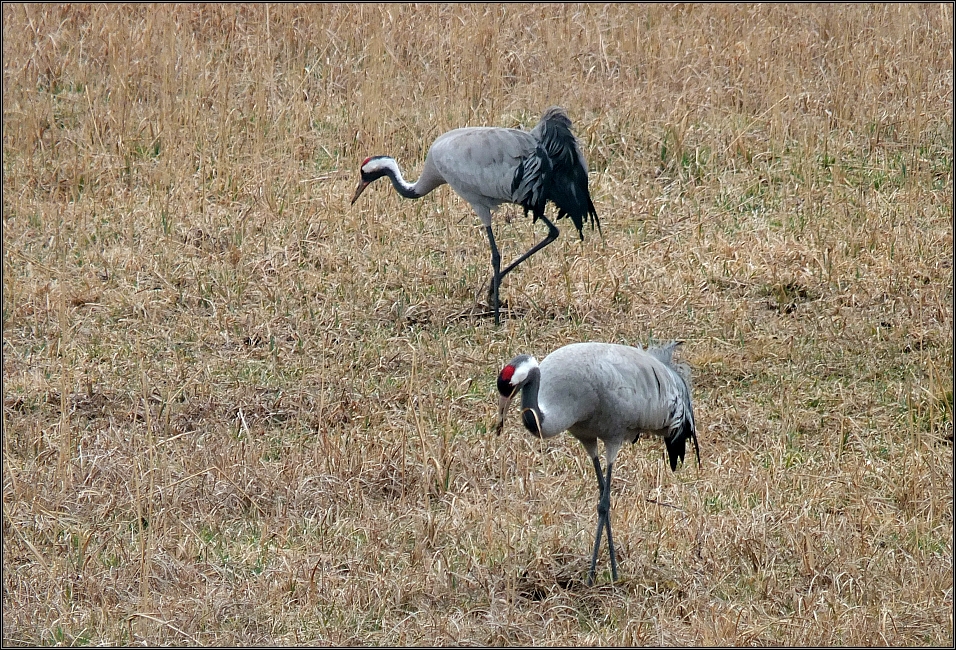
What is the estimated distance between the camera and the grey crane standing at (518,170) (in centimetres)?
657

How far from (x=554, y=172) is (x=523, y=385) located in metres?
2.56

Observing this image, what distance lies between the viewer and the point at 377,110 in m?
8.48

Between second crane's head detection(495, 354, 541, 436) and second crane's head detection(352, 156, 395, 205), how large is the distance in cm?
328

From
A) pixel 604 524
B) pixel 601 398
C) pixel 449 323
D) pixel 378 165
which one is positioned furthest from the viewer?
pixel 378 165

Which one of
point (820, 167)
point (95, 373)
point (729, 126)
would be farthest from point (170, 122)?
point (820, 167)

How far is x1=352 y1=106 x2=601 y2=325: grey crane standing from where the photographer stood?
6.57m

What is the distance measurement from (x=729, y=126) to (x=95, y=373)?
4339 millimetres

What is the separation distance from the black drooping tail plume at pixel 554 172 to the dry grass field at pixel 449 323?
1.43ft

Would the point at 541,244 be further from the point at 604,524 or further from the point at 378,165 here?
the point at 604,524

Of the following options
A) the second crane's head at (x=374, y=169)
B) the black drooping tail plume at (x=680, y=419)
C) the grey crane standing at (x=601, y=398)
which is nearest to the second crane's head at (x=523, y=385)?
the grey crane standing at (x=601, y=398)

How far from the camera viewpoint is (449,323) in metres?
6.51

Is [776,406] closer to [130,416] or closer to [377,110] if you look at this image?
[130,416]

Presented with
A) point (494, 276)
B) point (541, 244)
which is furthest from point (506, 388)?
point (541, 244)

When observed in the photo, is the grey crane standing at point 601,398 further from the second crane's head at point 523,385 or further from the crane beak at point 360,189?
the crane beak at point 360,189
